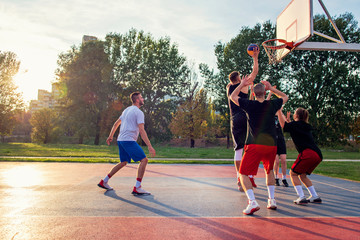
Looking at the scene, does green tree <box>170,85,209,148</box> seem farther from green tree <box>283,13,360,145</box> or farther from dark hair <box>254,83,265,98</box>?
dark hair <box>254,83,265,98</box>

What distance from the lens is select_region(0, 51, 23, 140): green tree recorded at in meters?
38.6

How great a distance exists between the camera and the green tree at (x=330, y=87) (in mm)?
31078

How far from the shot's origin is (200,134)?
36.4 m

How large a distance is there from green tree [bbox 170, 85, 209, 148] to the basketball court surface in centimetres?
2981

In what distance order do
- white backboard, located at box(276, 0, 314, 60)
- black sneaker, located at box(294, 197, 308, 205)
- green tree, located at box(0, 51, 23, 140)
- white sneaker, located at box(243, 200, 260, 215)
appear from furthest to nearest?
green tree, located at box(0, 51, 23, 140) → white backboard, located at box(276, 0, 314, 60) → black sneaker, located at box(294, 197, 308, 205) → white sneaker, located at box(243, 200, 260, 215)

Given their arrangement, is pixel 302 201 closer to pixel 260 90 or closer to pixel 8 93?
pixel 260 90

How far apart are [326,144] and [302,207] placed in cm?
3177

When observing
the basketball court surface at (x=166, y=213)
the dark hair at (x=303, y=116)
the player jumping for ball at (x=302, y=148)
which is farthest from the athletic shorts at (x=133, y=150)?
the dark hair at (x=303, y=116)

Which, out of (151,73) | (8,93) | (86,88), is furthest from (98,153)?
(8,93)

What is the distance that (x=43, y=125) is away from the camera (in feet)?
134

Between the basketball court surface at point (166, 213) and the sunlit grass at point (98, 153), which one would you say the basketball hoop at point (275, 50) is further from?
the sunlit grass at point (98, 153)

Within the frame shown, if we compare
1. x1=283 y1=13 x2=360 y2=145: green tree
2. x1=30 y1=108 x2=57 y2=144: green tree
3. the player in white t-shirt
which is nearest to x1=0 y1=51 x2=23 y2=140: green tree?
x1=30 y1=108 x2=57 y2=144: green tree

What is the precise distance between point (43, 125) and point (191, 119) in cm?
2178

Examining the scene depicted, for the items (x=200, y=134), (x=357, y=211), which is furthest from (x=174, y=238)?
(x=200, y=134)
